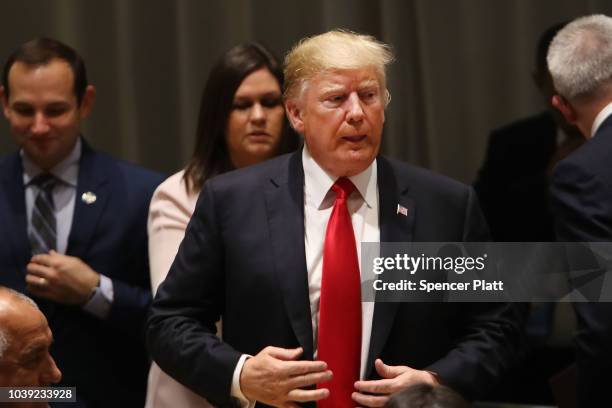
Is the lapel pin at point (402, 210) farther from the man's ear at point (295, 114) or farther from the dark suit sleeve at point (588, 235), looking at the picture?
the dark suit sleeve at point (588, 235)

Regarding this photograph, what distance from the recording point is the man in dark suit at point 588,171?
8.94ft

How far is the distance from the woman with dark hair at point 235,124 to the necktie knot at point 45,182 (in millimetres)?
338

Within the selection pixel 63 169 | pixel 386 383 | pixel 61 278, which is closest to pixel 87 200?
pixel 63 169

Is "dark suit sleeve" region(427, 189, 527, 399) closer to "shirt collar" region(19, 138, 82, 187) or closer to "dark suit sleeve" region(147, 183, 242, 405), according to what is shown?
"dark suit sleeve" region(147, 183, 242, 405)

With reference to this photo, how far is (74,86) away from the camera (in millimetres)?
3336

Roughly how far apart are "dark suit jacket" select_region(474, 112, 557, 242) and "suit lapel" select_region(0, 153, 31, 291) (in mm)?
1540

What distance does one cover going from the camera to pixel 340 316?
2.45m

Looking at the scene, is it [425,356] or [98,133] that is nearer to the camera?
[425,356]

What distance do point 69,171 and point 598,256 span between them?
5.15 ft

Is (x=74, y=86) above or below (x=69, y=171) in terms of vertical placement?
above

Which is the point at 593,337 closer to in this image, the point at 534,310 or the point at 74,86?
the point at 534,310

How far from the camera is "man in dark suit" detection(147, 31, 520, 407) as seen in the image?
8.05ft

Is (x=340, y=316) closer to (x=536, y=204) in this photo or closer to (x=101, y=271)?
(x=101, y=271)

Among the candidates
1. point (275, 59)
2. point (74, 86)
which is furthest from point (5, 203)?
point (275, 59)
